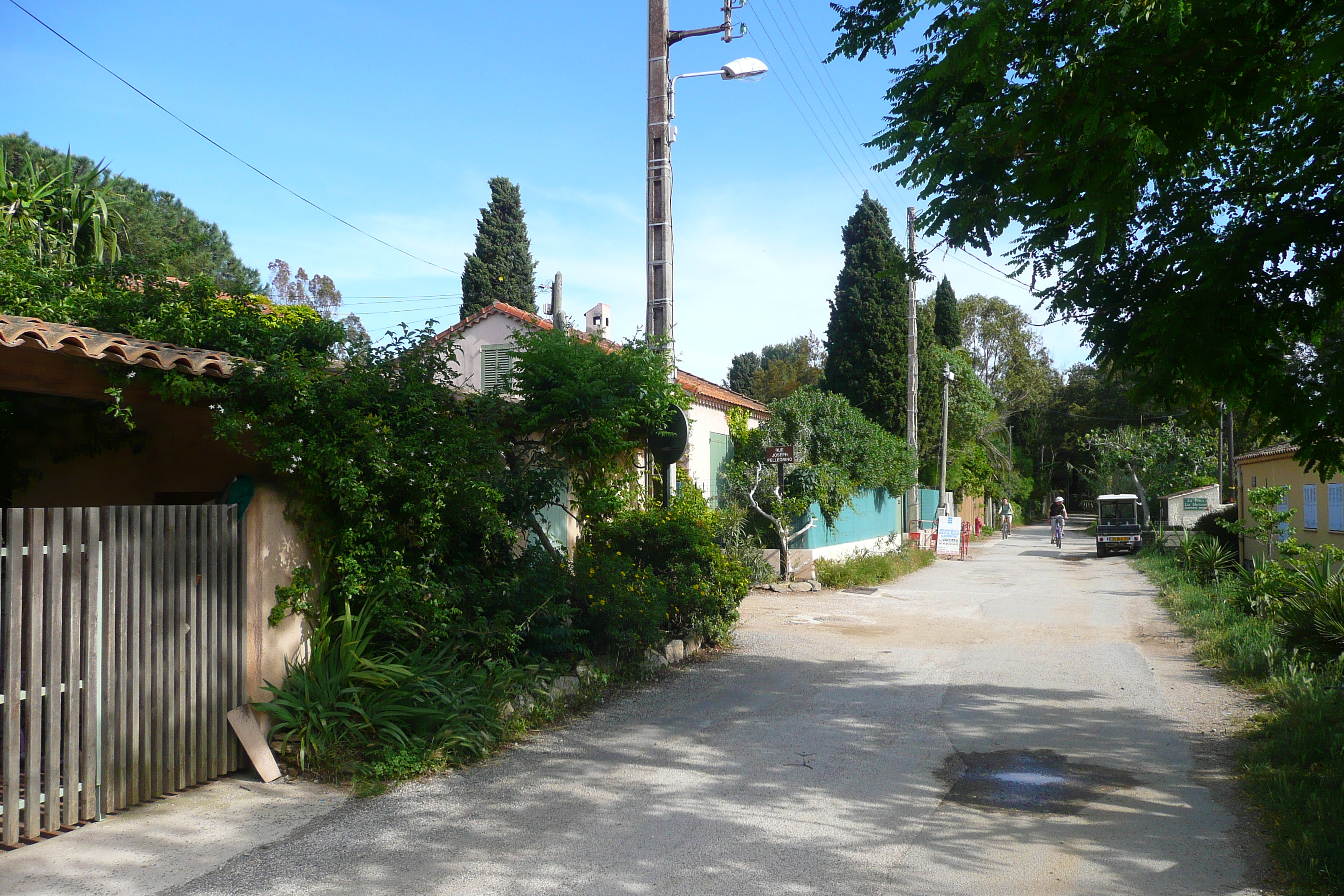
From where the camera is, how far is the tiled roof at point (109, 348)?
4777 mm

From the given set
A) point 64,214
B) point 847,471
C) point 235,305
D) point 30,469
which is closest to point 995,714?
point 235,305

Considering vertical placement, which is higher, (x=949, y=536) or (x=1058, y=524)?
(x=1058, y=524)

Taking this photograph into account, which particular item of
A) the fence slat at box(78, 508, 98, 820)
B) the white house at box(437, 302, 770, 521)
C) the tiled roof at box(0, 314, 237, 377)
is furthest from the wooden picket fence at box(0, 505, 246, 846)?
the white house at box(437, 302, 770, 521)

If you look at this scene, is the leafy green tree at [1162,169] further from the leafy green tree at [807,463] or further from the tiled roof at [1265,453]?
the tiled roof at [1265,453]

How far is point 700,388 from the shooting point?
1922cm

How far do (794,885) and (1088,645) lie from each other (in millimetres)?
9001

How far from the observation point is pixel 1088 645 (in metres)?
11.9

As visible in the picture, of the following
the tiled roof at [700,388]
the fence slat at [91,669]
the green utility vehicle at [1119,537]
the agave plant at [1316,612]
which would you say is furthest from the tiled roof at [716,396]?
the green utility vehicle at [1119,537]

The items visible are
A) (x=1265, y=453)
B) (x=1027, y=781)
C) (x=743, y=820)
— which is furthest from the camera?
(x=1265, y=453)

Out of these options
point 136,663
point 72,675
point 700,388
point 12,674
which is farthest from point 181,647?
point 700,388

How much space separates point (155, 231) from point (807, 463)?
2413cm

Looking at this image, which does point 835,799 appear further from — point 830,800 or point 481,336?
point 481,336

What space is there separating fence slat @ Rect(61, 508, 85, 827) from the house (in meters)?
16.6

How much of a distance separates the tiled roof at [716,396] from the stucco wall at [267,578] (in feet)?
35.0
